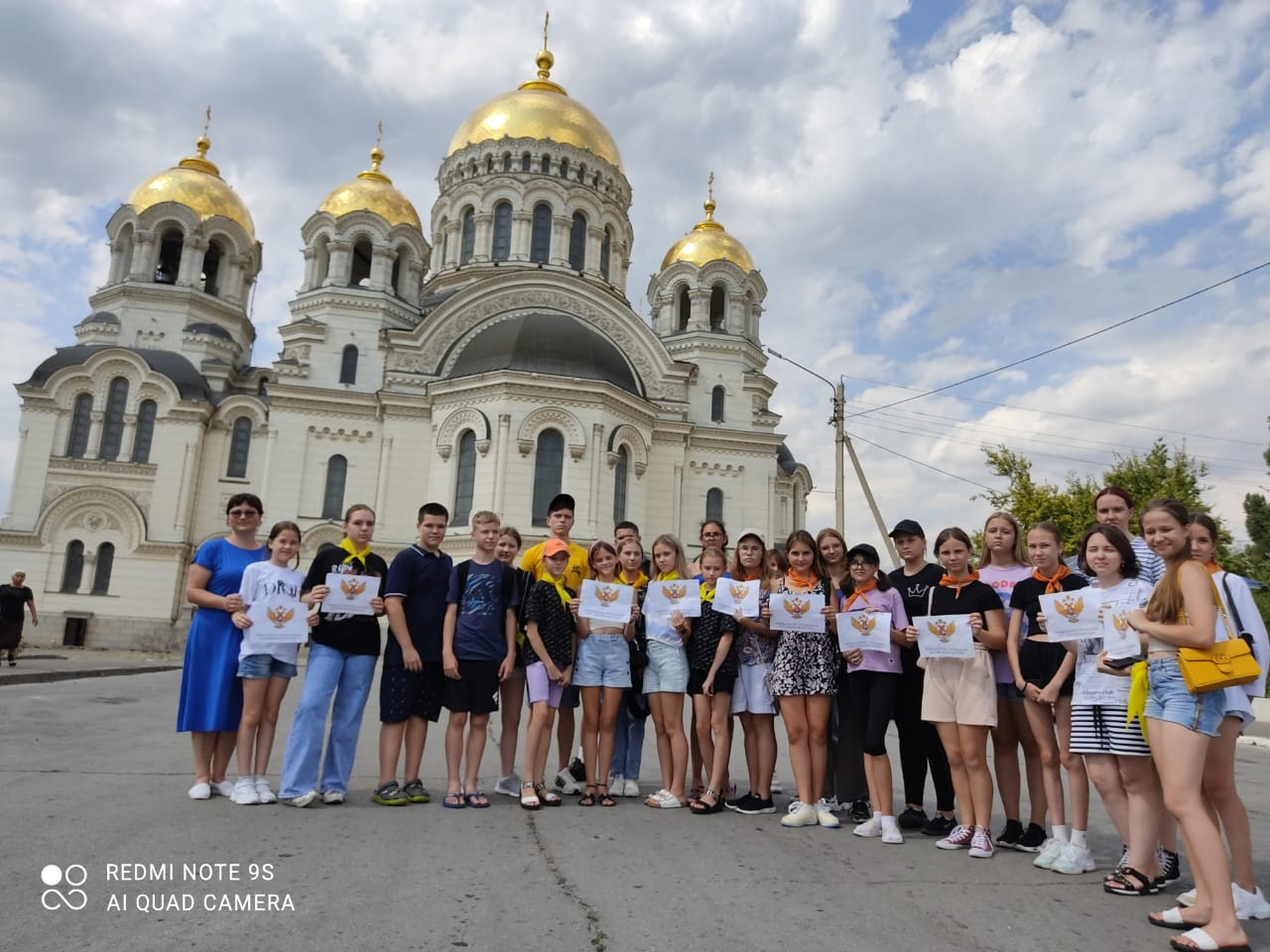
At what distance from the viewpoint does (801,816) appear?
5.31 m

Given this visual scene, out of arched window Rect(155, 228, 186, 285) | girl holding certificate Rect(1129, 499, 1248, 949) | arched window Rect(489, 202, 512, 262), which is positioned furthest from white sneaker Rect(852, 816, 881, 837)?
arched window Rect(155, 228, 186, 285)

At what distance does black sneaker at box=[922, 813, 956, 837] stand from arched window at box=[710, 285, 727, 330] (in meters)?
28.8

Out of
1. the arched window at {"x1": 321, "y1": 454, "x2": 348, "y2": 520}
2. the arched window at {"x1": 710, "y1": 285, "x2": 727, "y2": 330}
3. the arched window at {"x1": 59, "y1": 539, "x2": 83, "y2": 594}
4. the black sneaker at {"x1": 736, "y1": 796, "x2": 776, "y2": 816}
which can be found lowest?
the black sneaker at {"x1": 736, "y1": 796, "x2": 776, "y2": 816}

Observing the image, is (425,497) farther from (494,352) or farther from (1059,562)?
(1059,562)

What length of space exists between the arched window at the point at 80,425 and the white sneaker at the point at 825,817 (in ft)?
95.8

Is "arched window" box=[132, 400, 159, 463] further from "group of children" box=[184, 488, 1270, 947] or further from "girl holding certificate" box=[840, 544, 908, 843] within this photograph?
"girl holding certificate" box=[840, 544, 908, 843]

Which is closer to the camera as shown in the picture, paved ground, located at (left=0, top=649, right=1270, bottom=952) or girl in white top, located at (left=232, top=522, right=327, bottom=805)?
paved ground, located at (left=0, top=649, right=1270, bottom=952)

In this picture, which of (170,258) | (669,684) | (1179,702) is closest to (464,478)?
(170,258)

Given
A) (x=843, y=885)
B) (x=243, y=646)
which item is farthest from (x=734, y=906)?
(x=243, y=646)

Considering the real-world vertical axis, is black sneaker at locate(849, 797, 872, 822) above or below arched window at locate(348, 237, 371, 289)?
below

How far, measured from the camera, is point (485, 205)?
3216 cm

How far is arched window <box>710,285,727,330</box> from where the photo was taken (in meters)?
33.0

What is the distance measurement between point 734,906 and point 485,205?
104ft

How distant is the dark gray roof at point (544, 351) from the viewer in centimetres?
2536
